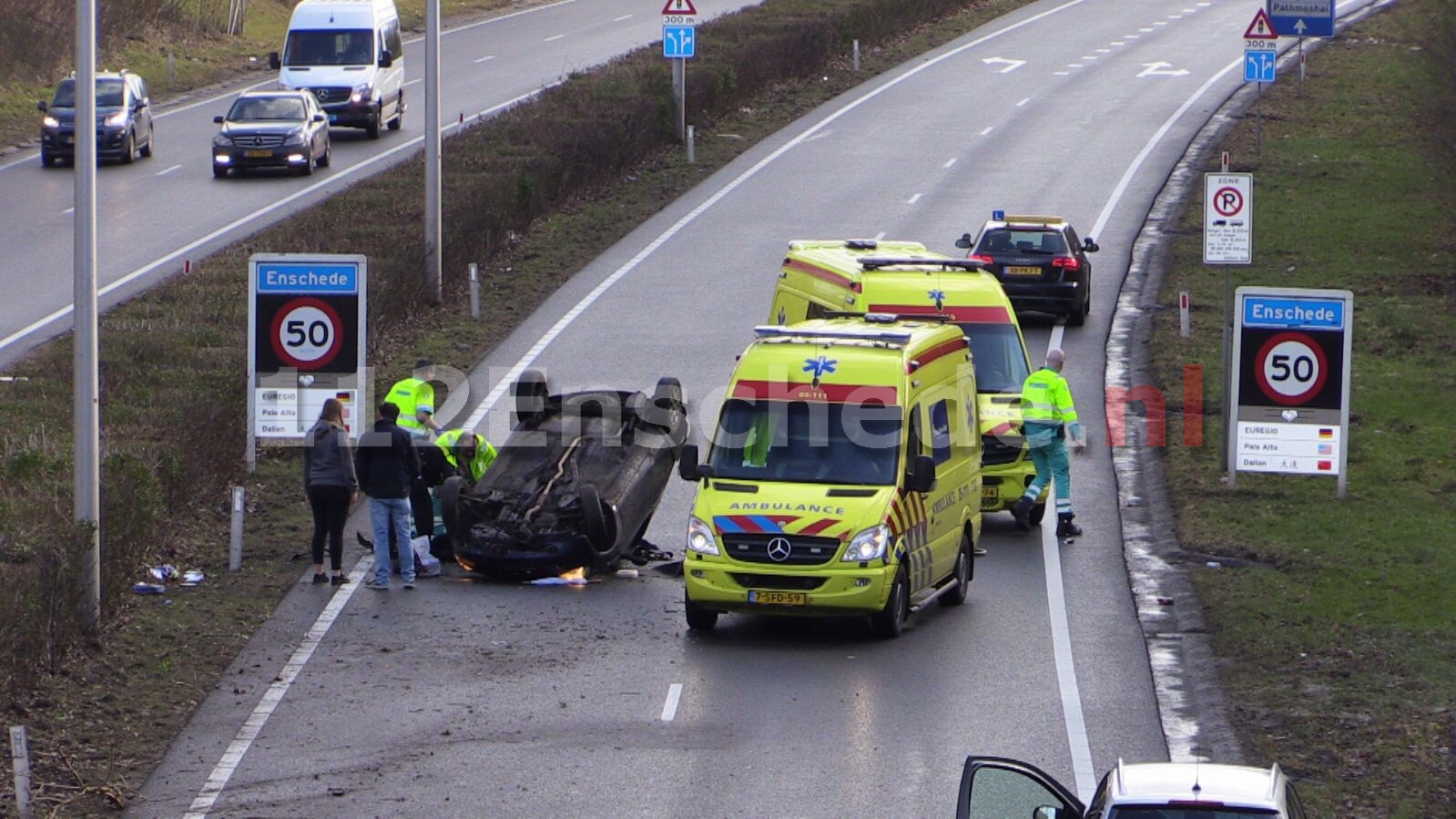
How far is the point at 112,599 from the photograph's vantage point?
16.1m

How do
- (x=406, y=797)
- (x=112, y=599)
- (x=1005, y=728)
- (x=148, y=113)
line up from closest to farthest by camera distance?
(x=406, y=797)
(x=1005, y=728)
(x=112, y=599)
(x=148, y=113)

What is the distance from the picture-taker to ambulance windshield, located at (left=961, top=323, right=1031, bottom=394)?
70.3 feet

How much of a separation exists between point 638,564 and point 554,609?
1.60m

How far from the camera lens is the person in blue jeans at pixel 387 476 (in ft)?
57.8

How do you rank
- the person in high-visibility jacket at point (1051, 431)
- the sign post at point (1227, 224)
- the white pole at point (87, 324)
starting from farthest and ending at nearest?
the sign post at point (1227, 224) → the person in high-visibility jacket at point (1051, 431) → the white pole at point (87, 324)

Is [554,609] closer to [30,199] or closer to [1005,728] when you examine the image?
[1005,728]

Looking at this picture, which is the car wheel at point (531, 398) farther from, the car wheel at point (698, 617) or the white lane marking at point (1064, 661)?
the white lane marking at point (1064, 661)

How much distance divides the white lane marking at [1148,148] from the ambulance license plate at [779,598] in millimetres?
20448

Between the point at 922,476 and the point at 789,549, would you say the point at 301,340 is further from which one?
the point at 922,476

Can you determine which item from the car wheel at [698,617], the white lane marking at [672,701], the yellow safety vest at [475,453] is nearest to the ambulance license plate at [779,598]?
the car wheel at [698,617]

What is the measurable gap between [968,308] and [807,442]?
5566mm

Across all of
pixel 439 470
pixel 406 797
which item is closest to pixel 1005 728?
pixel 406 797

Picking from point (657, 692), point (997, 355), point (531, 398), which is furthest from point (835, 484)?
point (997, 355)

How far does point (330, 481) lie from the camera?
1764 cm
